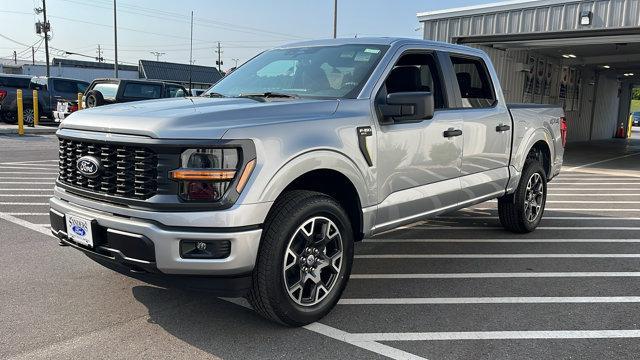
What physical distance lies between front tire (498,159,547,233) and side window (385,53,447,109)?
1.85 m

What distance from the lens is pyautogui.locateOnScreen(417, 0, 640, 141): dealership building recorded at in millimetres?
13625

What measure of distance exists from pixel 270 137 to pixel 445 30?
562 inches

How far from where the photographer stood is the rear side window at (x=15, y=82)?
20.4 m

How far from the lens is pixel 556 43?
16.1m

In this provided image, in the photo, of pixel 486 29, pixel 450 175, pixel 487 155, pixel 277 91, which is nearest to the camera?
pixel 277 91

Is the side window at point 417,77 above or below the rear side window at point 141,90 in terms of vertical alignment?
above

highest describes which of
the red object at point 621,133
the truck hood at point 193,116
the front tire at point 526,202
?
the truck hood at point 193,116

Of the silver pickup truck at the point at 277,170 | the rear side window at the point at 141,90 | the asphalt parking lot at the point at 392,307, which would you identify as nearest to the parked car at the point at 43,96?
the rear side window at the point at 141,90

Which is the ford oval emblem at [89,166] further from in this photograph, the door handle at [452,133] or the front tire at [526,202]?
the front tire at [526,202]

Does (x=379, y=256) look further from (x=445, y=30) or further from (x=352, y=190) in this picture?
(x=445, y=30)

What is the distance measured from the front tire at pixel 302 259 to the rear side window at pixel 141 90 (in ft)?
43.8

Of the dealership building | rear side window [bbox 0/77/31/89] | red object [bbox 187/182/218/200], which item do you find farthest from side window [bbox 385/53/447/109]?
rear side window [bbox 0/77/31/89]

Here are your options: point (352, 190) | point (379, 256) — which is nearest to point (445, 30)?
point (379, 256)

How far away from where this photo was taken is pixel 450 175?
475 cm
